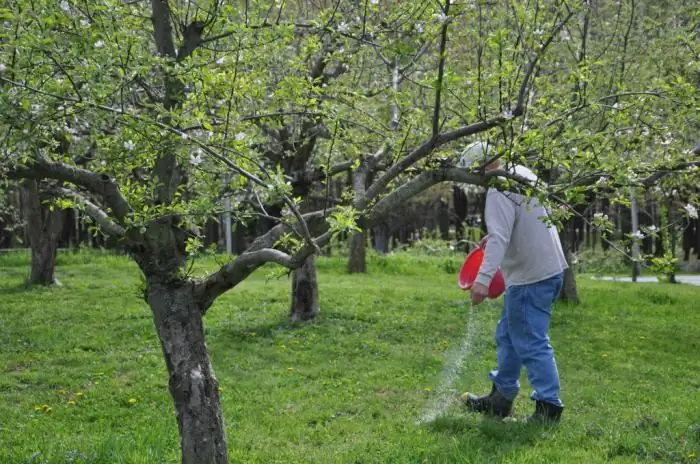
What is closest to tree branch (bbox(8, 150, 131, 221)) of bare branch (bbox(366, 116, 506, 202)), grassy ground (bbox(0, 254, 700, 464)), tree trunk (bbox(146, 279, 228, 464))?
tree trunk (bbox(146, 279, 228, 464))

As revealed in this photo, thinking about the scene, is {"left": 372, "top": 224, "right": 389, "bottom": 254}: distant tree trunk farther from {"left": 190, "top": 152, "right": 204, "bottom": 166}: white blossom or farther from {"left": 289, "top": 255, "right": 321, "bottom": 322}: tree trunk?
{"left": 190, "top": 152, "right": 204, "bottom": 166}: white blossom

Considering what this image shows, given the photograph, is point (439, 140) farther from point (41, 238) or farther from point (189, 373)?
point (41, 238)

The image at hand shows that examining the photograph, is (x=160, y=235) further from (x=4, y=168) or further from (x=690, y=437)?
(x=690, y=437)

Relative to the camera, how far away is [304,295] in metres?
9.85

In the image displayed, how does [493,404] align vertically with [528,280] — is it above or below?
below

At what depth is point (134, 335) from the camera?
28.4 ft

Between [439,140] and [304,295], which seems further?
[304,295]

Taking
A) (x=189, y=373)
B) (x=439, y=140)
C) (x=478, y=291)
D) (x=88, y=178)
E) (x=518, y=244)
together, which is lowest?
(x=189, y=373)

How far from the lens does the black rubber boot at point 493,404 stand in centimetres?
559

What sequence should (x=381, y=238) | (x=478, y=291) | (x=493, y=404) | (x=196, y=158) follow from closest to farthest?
(x=196, y=158), (x=478, y=291), (x=493, y=404), (x=381, y=238)

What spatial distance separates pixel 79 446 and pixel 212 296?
1680 millimetres

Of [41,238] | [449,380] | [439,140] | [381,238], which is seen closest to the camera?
[439,140]

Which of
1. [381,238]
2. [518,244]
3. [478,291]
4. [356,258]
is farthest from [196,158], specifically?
[381,238]

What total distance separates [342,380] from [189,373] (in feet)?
10.3
